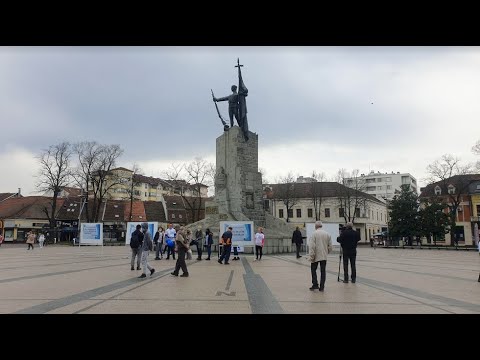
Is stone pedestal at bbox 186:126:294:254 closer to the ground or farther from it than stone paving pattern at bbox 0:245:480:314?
farther from it

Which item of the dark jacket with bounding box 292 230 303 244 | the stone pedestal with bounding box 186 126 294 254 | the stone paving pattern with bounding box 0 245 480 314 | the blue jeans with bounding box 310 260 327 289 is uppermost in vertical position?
the stone pedestal with bounding box 186 126 294 254

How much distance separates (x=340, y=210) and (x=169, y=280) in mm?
66585

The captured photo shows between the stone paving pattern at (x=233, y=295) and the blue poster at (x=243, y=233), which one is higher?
the blue poster at (x=243, y=233)

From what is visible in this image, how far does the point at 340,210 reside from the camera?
74188 millimetres

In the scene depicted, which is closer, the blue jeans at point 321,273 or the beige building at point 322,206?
the blue jeans at point 321,273

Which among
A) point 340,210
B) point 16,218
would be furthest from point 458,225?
point 16,218

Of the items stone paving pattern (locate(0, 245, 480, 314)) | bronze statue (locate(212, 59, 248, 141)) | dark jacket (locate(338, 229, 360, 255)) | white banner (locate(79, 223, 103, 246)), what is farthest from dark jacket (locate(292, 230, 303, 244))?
white banner (locate(79, 223, 103, 246))

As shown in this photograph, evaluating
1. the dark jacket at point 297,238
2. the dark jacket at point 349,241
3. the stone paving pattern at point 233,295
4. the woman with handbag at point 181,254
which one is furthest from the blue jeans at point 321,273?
the dark jacket at point 297,238

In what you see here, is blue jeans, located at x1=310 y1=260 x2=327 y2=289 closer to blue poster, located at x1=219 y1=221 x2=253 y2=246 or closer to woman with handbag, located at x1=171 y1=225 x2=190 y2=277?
woman with handbag, located at x1=171 y1=225 x2=190 y2=277

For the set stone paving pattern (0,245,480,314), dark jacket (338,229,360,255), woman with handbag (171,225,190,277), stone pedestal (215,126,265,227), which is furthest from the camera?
stone pedestal (215,126,265,227)

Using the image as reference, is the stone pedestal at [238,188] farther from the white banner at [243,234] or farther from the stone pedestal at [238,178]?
the white banner at [243,234]
